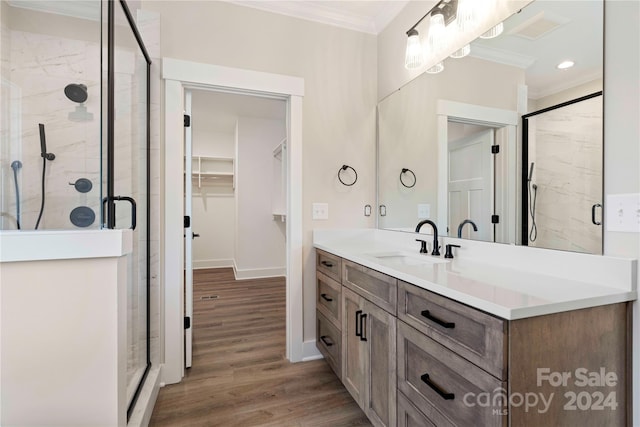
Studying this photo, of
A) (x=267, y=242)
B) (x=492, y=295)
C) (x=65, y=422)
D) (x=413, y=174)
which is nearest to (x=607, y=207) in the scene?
(x=492, y=295)

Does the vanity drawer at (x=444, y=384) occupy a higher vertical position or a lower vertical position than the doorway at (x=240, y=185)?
lower

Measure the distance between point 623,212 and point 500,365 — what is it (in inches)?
29.0

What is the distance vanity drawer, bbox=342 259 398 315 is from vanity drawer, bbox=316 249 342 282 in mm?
77

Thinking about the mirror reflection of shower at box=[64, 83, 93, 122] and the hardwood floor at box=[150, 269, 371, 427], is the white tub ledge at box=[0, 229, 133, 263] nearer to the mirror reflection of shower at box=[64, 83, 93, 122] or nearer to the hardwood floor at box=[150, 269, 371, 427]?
the mirror reflection of shower at box=[64, 83, 93, 122]

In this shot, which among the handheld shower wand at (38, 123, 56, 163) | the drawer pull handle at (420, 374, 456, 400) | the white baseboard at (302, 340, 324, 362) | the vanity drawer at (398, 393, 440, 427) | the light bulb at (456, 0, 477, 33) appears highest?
the light bulb at (456, 0, 477, 33)

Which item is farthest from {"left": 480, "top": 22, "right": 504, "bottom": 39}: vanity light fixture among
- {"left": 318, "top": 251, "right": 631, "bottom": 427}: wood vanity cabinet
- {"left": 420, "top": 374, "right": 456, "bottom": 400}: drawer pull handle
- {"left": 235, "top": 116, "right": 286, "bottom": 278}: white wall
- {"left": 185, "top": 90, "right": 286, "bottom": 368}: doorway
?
{"left": 235, "top": 116, "right": 286, "bottom": 278}: white wall

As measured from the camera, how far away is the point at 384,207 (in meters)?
2.48

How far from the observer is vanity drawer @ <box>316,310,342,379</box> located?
6.23ft

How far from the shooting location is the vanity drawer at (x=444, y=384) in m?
0.86

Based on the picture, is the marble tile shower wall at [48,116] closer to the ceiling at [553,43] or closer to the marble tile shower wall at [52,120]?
the marble tile shower wall at [52,120]

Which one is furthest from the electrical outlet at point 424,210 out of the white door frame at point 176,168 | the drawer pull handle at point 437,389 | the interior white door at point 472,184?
the white door frame at point 176,168

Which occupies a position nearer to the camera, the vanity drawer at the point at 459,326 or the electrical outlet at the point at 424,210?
the vanity drawer at the point at 459,326

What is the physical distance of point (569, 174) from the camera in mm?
1223

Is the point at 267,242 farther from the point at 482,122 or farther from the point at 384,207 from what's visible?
the point at 482,122
